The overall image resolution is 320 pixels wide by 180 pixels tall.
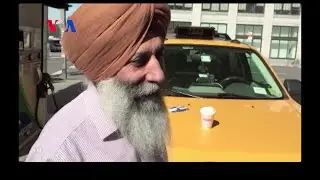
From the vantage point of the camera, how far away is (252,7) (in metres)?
34.2

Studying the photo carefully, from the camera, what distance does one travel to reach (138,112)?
4.91ft

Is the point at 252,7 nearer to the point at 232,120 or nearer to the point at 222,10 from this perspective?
the point at 222,10

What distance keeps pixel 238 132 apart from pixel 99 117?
4.52 ft

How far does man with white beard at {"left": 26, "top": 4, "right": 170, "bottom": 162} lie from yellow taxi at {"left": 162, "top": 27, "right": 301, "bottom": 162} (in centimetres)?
32

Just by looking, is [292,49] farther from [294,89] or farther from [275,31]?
[294,89]

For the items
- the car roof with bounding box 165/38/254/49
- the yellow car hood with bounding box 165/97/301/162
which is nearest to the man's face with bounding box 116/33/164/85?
the yellow car hood with bounding box 165/97/301/162

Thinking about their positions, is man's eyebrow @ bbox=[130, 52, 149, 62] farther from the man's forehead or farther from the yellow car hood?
the yellow car hood

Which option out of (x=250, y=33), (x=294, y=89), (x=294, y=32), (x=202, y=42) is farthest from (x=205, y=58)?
(x=294, y=32)

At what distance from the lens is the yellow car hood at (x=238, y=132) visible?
2.22 meters

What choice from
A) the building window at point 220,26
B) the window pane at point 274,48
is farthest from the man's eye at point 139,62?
the window pane at point 274,48

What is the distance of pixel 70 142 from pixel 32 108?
3.79 metres

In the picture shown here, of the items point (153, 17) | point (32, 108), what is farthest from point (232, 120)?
point (32, 108)

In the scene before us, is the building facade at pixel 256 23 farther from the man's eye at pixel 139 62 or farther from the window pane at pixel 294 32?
the man's eye at pixel 139 62

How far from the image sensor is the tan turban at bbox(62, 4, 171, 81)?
1417mm
